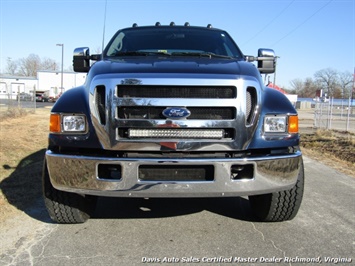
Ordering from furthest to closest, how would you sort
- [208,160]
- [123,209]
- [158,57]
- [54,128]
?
[123,209] → [158,57] → [54,128] → [208,160]

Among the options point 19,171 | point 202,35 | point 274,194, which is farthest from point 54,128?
point 19,171

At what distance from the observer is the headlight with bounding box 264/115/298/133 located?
11.2 ft

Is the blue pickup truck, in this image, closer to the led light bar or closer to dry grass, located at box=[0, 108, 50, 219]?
the led light bar

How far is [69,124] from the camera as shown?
3398mm

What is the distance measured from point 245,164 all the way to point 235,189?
24 centimetres

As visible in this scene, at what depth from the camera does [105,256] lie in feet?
10.5

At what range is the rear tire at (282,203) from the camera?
379 cm

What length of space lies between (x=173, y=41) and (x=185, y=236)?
2.66 metres

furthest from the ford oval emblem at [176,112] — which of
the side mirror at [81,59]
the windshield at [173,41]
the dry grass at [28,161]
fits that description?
the dry grass at [28,161]

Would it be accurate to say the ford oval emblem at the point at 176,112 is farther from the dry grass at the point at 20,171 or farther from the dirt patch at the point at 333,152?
the dirt patch at the point at 333,152

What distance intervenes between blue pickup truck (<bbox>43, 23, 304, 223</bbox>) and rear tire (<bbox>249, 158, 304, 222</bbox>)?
0.29 meters

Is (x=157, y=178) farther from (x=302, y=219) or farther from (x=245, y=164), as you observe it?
(x=302, y=219)

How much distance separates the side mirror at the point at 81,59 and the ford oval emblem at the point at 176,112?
2053mm

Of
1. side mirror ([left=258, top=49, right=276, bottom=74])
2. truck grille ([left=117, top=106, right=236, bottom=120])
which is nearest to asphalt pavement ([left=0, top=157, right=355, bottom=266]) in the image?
truck grille ([left=117, top=106, right=236, bottom=120])
